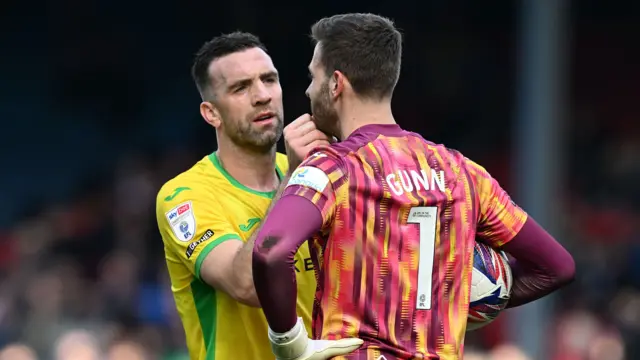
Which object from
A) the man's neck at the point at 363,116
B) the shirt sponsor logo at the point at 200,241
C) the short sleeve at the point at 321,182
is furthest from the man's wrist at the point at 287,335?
the shirt sponsor logo at the point at 200,241

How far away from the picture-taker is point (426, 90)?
596 inches

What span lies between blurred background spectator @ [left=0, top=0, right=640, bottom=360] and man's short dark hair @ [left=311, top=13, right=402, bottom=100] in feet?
23.6

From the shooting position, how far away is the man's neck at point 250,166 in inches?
177

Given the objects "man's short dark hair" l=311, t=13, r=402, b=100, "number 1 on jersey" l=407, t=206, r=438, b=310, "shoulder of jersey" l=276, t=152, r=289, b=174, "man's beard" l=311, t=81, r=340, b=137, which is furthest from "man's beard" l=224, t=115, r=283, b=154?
"number 1 on jersey" l=407, t=206, r=438, b=310

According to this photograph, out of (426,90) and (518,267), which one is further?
(426,90)

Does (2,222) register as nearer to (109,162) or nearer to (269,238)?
(109,162)

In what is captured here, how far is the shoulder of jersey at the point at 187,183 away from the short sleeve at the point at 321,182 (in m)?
1.02

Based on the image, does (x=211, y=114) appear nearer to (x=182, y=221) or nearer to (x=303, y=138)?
(x=182, y=221)

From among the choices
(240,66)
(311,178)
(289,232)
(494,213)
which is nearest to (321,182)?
(311,178)

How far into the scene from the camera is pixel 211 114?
15.2 feet

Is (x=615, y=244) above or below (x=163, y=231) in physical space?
below

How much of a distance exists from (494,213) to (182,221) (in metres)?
1.17

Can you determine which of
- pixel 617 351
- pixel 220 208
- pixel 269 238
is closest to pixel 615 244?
pixel 617 351

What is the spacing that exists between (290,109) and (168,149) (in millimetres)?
1776
